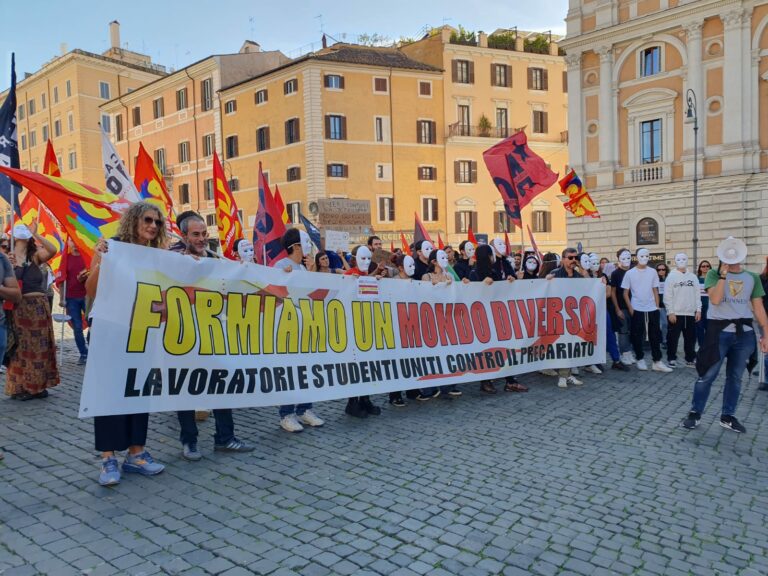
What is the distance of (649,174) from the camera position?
109 feet

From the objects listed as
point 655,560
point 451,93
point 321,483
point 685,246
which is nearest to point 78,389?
point 321,483

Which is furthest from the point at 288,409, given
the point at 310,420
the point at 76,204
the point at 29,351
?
the point at 29,351

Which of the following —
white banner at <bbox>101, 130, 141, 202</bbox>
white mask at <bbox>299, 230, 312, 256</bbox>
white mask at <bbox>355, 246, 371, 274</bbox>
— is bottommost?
white mask at <bbox>355, 246, 371, 274</bbox>

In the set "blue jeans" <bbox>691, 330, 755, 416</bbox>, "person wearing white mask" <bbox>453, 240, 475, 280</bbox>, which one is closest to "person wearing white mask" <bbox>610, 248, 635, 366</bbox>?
"person wearing white mask" <bbox>453, 240, 475, 280</bbox>

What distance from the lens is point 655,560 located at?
11.7 ft

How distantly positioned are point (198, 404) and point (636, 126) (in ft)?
113

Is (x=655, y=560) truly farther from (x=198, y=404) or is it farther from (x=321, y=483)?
(x=198, y=404)

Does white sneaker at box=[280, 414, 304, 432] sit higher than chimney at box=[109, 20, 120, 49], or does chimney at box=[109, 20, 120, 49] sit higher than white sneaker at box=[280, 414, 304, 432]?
chimney at box=[109, 20, 120, 49]

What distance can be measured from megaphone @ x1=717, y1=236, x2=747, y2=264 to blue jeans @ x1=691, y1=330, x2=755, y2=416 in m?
0.75

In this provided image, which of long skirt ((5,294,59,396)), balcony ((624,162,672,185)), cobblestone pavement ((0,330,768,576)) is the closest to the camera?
cobblestone pavement ((0,330,768,576))

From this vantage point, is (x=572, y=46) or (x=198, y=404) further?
(x=572, y=46)

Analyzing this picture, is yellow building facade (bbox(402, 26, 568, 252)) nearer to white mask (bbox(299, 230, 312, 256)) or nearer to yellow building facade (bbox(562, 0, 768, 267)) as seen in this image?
yellow building facade (bbox(562, 0, 768, 267))

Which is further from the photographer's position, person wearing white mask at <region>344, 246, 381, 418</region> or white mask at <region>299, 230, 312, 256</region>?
person wearing white mask at <region>344, 246, 381, 418</region>

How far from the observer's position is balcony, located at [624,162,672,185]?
1287 inches
